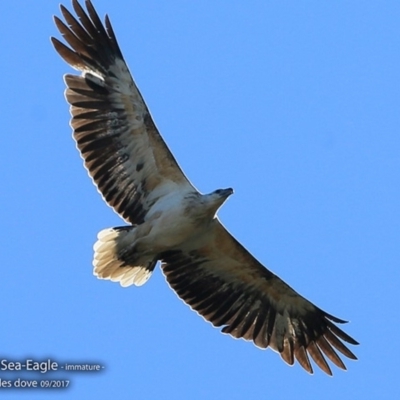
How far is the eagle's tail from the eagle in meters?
0.01

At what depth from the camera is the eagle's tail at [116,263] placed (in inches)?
655

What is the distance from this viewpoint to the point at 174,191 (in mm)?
16703

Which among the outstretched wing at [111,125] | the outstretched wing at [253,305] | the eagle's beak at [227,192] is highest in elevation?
the outstretched wing at [111,125]

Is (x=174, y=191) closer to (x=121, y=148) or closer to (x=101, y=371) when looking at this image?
(x=121, y=148)

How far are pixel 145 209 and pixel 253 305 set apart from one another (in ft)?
6.21

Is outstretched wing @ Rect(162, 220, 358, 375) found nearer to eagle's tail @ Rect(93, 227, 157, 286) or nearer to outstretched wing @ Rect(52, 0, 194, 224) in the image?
eagle's tail @ Rect(93, 227, 157, 286)

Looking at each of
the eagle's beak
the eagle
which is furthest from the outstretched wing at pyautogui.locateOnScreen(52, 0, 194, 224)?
the eagle's beak

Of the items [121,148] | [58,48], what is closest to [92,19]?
[58,48]

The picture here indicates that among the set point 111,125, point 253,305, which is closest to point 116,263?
point 111,125

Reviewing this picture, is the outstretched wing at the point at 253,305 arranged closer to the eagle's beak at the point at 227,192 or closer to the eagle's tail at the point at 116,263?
the eagle's tail at the point at 116,263

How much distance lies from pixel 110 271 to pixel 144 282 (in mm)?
430

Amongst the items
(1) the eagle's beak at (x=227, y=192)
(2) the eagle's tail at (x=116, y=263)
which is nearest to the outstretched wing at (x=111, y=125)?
(2) the eagle's tail at (x=116, y=263)

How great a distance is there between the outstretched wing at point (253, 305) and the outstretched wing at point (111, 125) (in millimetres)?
931

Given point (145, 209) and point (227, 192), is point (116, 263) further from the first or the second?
point (227, 192)
